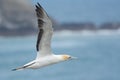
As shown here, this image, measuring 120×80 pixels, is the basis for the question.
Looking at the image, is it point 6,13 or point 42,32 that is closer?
point 42,32

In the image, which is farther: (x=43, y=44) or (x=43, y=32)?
(x=43, y=44)

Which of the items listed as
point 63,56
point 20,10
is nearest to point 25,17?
point 20,10

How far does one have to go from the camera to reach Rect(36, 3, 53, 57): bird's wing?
5754mm

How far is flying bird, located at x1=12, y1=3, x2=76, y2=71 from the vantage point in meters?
5.77

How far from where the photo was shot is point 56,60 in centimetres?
601

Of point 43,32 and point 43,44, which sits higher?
point 43,32

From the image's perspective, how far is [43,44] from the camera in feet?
19.7

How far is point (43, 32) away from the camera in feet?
19.3

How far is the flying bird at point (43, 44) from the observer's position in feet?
18.9

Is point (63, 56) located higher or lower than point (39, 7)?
lower

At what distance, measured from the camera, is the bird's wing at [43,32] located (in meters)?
5.75

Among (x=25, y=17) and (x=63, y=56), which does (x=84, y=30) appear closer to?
(x=25, y=17)

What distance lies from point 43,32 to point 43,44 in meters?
0.17

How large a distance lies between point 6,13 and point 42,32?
280 cm
